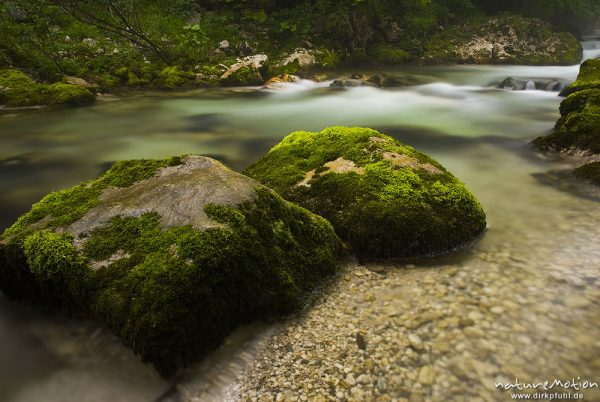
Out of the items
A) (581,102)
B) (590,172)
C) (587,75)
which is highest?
(587,75)

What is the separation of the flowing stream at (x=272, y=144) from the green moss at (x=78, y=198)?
2.73ft

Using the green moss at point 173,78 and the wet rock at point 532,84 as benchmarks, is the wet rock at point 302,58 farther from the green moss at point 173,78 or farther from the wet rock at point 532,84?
the wet rock at point 532,84

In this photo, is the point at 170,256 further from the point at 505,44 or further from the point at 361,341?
the point at 505,44

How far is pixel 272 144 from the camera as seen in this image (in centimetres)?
1062

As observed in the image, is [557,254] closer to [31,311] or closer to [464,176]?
[464,176]

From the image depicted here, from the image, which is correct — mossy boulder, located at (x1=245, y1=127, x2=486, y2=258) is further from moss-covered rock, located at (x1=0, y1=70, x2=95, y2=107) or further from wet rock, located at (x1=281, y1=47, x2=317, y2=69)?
wet rock, located at (x1=281, y1=47, x2=317, y2=69)

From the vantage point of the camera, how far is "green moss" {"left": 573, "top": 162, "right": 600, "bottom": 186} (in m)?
6.80

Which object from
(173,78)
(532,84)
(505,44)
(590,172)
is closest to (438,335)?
(590,172)

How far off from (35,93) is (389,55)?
58.5 ft

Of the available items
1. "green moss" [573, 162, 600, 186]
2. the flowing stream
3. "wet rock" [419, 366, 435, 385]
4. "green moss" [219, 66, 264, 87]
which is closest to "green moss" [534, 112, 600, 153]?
the flowing stream

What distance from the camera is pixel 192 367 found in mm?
3168

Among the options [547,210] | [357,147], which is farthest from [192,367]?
[547,210]

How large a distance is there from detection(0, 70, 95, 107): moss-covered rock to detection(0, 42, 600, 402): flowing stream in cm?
71

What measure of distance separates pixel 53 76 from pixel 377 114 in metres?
13.0
